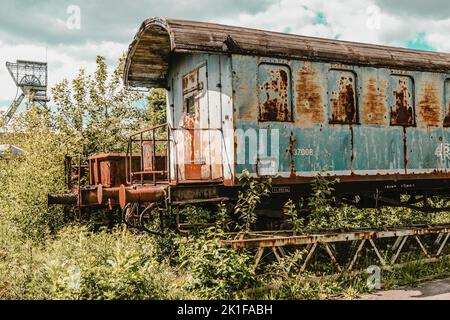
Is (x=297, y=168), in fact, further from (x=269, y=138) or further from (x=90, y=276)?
(x=90, y=276)

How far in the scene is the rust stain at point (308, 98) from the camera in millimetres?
8961

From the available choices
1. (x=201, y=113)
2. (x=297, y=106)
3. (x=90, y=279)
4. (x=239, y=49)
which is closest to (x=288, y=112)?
(x=297, y=106)

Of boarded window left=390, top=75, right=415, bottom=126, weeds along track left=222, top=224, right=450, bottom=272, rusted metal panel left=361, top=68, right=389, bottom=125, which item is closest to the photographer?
weeds along track left=222, top=224, right=450, bottom=272

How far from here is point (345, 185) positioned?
32.6ft

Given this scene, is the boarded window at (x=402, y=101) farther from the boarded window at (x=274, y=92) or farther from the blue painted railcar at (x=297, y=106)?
the boarded window at (x=274, y=92)

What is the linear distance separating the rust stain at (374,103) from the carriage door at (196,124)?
→ 11.2 feet

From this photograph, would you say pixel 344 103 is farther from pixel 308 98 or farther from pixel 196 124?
pixel 196 124

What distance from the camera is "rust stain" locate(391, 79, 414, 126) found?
10.1m

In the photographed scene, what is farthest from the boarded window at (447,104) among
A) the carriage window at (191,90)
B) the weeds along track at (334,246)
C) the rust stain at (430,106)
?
the carriage window at (191,90)

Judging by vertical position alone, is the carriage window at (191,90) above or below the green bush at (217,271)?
above

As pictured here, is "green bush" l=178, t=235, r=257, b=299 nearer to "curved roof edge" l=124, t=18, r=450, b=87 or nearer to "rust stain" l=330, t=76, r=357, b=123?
"curved roof edge" l=124, t=18, r=450, b=87

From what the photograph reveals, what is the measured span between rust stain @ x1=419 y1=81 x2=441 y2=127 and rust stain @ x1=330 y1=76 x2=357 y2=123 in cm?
200

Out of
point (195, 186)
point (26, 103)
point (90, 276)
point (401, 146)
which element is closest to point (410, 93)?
point (401, 146)

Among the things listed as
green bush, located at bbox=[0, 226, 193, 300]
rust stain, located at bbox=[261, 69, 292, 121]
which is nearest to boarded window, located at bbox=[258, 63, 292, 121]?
rust stain, located at bbox=[261, 69, 292, 121]
